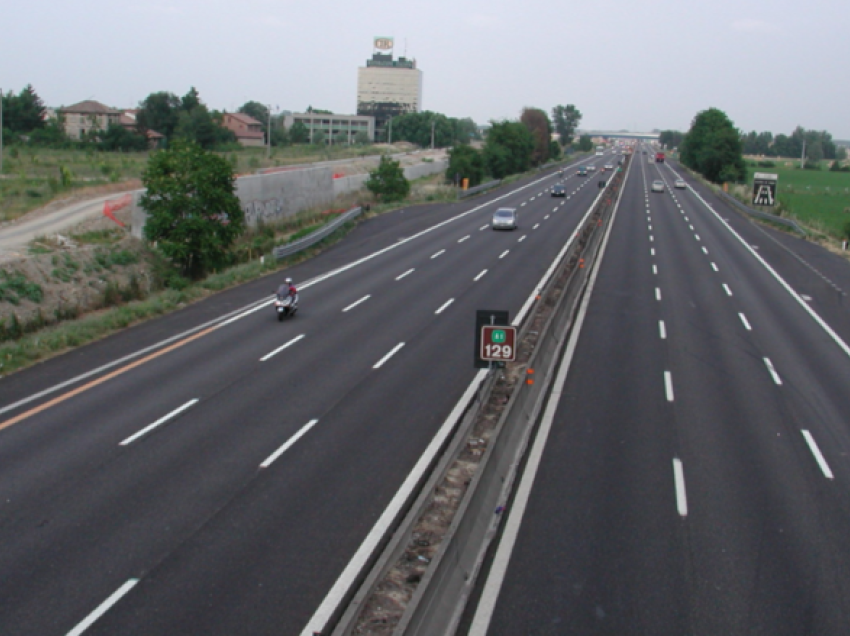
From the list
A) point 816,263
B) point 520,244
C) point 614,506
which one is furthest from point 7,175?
point 614,506

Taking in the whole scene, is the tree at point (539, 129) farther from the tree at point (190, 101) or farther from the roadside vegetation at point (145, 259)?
the roadside vegetation at point (145, 259)

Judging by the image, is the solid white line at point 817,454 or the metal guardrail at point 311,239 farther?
the metal guardrail at point 311,239

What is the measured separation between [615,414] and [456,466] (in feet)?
15.9

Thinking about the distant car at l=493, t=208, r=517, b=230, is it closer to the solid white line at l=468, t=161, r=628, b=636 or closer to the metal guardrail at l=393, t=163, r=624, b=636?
the solid white line at l=468, t=161, r=628, b=636

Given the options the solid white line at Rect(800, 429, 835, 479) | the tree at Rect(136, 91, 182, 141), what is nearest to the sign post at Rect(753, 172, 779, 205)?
the solid white line at Rect(800, 429, 835, 479)

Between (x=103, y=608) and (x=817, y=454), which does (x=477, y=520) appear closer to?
(x=103, y=608)

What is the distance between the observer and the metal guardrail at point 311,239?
3512 centimetres

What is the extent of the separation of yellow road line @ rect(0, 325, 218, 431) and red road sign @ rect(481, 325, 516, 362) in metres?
9.30

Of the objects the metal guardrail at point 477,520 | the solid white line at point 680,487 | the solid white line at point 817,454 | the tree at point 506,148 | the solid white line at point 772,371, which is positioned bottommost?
the solid white line at point 772,371

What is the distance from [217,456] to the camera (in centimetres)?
1373

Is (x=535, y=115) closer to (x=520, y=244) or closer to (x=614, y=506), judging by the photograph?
(x=520, y=244)

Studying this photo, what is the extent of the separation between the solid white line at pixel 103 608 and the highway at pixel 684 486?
4.17 m

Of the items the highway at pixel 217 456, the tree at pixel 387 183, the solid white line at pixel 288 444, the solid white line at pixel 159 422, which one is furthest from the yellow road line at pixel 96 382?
the tree at pixel 387 183

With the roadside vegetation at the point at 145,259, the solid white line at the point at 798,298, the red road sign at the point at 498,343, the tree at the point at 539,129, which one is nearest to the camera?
the red road sign at the point at 498,343
